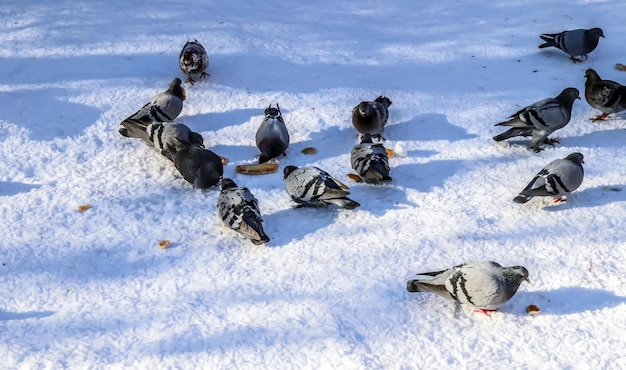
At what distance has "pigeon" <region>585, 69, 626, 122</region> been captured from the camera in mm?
5781

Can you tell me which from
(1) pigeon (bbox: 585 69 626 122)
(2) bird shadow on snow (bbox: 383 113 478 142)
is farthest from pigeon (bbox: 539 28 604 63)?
(2) bird shadow on snow (bbox: 383 113 478 142)

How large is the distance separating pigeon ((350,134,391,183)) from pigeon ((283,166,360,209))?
26 centimetres

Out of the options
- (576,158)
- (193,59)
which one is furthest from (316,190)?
(193,59)

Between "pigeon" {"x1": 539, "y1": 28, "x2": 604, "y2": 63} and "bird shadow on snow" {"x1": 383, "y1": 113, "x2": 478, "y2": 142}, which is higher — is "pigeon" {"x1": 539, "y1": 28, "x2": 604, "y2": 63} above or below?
above

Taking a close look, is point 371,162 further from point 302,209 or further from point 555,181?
point 555,181

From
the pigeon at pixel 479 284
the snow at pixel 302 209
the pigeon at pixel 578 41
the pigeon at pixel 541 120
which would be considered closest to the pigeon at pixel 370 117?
the snow at pixel 302 209

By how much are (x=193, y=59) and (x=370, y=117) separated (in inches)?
74.5

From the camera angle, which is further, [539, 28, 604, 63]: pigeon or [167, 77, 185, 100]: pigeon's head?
[539, 28, 604, 63]: pigeon

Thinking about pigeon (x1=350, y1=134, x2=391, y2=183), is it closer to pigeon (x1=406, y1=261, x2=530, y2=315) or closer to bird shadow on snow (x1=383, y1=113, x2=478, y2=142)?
bird shadow on snow (x1=383, y1=113, x2=478, y2=142)

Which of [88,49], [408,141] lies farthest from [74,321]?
[88,49]

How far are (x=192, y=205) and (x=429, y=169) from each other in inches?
77.1

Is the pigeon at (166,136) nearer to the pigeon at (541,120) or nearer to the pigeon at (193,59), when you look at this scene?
the pigeon at (193,59)

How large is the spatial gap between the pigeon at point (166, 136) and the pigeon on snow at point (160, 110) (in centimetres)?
7

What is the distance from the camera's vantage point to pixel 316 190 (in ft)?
15.8
